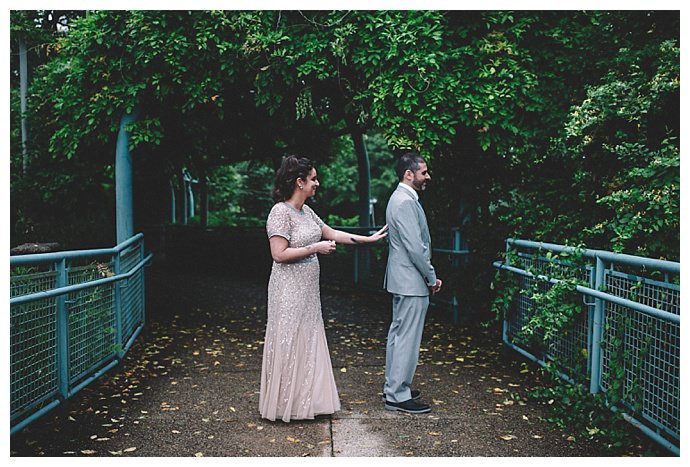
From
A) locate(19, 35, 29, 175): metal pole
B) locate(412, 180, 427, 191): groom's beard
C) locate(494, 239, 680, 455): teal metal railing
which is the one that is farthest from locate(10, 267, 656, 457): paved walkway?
locate(19, 35, 29, 175): metal pole

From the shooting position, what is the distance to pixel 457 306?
956cm

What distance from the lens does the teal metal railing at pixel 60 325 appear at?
488 cm

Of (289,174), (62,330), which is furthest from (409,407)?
(62,330)

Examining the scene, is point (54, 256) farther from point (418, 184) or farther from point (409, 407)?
point (409, 407)

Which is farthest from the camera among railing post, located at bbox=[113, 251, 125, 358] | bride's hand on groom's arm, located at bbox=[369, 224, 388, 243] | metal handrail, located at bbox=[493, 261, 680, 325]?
railing post, located at bbox=[113, 251, 125, 358]

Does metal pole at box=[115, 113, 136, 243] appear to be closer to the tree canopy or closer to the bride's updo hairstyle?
the tree canopy

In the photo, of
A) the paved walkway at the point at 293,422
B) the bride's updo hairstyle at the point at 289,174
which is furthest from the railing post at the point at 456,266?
the bride's updo hairstyle at the point at 289,174

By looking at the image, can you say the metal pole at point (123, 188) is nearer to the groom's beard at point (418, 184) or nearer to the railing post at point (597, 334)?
the groom's beard at point (418, 184)

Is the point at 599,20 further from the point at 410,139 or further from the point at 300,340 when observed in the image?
the point at 300,340

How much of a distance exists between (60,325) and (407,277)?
8.57 feet

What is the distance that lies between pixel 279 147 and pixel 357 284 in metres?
3.20

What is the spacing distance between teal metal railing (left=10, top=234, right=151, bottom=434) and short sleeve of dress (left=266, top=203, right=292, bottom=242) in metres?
1.58

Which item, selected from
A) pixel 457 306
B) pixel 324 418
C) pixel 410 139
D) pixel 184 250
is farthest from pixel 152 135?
pixel 184 250

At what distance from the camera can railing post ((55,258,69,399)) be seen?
5457 millimetres
